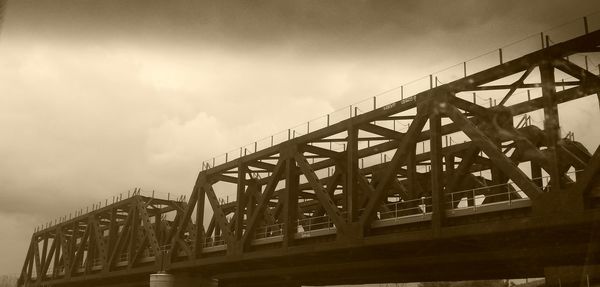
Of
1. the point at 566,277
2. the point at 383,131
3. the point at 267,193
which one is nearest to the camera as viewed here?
the point at 383,131

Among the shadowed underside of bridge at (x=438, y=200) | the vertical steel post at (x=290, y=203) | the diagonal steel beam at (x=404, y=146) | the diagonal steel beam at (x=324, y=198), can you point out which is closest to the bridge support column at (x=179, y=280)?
the shadowed underside of bridge at (x=438, y=200)

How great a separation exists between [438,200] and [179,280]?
3016cm

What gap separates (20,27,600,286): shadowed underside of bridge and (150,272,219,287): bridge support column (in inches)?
18.2

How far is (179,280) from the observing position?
51.0m

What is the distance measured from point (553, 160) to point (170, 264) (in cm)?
3588

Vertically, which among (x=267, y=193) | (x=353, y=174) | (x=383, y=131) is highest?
(x=383, y=131)

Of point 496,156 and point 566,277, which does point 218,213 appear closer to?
point 566,277

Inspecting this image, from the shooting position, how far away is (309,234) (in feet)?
118

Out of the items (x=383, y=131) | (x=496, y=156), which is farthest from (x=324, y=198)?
(x=496, y=156)

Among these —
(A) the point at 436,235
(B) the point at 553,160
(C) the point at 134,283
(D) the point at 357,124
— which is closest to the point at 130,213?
(C) the point at 134,283

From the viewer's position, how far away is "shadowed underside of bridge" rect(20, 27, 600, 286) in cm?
2450

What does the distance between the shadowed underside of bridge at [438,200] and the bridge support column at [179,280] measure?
1.52 ft

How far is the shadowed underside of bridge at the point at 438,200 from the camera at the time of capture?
24.5m

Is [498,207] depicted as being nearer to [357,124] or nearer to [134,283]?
[357,124]
